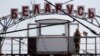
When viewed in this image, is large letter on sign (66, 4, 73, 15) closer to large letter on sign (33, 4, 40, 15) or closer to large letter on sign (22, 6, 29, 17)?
large letter on sign (33, 4, 40, 15)

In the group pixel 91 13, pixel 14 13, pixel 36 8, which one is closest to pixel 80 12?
pixel 91 13

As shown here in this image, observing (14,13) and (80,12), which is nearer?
(14,13)

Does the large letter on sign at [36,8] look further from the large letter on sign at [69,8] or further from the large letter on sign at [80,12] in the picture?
the large letter on sign at [80,12]

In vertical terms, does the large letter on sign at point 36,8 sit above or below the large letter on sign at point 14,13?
above

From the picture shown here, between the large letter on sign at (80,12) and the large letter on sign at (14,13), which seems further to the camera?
the large letter on sign at (80,12)

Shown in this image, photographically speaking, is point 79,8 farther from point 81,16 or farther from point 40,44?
point 40,44

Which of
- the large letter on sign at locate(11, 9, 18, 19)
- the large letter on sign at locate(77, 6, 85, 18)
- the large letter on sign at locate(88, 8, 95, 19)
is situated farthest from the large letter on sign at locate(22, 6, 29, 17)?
the large letter on sign at locate(88, 8, 95, 19)

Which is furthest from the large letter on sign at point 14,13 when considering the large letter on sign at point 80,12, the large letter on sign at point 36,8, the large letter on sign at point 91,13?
the large letter on sign at point 91,13

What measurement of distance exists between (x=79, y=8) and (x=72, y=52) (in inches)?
207

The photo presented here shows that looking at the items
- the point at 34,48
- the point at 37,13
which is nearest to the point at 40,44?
the point at 34,48

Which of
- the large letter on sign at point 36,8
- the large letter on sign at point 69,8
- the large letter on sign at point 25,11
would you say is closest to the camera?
the large letter on sign at point 69,8

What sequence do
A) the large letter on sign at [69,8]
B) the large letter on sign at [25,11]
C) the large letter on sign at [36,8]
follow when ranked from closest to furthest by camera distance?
1. the large letter on sign at [69,8]
2. the large letter on sign at [25,11]
3. the large letter on sign at [36,8]

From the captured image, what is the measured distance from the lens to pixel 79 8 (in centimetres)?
2295

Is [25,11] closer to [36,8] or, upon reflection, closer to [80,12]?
[36,8]
